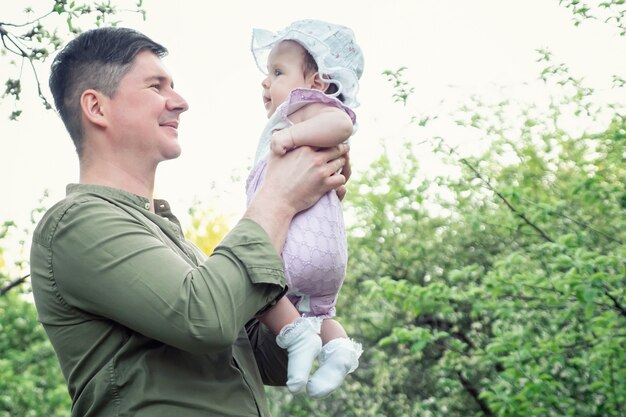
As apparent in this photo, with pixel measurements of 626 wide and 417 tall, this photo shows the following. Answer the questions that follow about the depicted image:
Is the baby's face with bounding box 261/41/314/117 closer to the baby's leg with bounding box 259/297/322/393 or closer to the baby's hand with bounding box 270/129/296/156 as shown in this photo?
the baby's hand with bounding box 270/129/296/156

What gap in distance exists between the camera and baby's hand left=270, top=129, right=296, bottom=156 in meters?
2.41

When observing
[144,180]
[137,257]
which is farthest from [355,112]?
[137,257]

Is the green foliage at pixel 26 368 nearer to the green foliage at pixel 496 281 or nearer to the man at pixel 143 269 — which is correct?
the green foliage at pixel 496 281

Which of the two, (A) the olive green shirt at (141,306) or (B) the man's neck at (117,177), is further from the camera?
(B) the man's neck at (117,177)

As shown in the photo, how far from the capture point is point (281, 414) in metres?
10.6

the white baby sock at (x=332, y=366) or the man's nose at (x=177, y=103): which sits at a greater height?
the man's nose at (x=177, y=103)

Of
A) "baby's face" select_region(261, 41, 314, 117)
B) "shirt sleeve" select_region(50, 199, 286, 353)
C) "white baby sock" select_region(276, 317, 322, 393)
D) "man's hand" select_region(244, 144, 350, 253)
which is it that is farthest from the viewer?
"baby's face" select_region(261, 41, 314, 117)

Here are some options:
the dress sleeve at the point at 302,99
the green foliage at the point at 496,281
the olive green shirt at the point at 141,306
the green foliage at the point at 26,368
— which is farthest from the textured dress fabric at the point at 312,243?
the green foliage at the point at 26,368

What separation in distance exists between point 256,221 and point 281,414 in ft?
28.7

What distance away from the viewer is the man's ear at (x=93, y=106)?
243 cm

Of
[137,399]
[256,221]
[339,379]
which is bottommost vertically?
[339,379]

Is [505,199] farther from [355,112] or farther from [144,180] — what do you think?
[144,180]

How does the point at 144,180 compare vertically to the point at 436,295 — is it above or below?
above

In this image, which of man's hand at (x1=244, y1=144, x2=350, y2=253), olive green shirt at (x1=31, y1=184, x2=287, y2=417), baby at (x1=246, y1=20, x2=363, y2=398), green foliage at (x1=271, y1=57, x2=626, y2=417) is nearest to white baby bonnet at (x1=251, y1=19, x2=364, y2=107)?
baby at (x1=246, y1=20, x2=363, y2=398)
